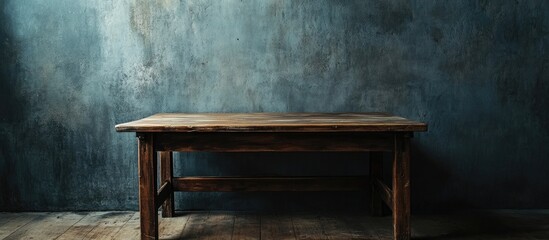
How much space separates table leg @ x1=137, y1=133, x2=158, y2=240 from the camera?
3.27 metres

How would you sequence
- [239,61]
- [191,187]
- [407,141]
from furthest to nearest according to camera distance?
[239,61]
[191,187]
[407,141]

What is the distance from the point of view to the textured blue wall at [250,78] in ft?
13.6

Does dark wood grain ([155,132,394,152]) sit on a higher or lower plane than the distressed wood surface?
higher

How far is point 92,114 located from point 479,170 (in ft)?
9.32

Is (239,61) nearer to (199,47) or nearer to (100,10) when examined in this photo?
(199,47)

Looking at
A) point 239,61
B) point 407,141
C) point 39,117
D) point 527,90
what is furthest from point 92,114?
point 527,90

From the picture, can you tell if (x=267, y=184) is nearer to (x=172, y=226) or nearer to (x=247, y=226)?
(x=247, y=226)

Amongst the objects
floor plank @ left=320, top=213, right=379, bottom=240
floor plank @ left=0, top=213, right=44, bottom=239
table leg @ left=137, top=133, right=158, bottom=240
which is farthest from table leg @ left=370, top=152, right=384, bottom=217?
floor plank @ left=0, top=213, right=44, bottom=239

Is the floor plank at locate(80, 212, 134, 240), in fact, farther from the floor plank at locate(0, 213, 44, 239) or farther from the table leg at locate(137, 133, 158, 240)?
the floor plank at locate(0, 213, 44, 239)

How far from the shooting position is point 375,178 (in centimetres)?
397

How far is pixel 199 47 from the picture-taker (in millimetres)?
4168

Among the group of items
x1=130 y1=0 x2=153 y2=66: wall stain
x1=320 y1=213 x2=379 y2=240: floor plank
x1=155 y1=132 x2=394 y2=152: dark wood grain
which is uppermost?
x1=130 y1=0 x2=153 y2=66: wall stain

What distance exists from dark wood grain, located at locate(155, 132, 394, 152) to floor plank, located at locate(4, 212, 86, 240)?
1.02 meters

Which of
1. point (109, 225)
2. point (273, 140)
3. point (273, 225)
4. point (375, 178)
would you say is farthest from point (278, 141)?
point (109, 225)
